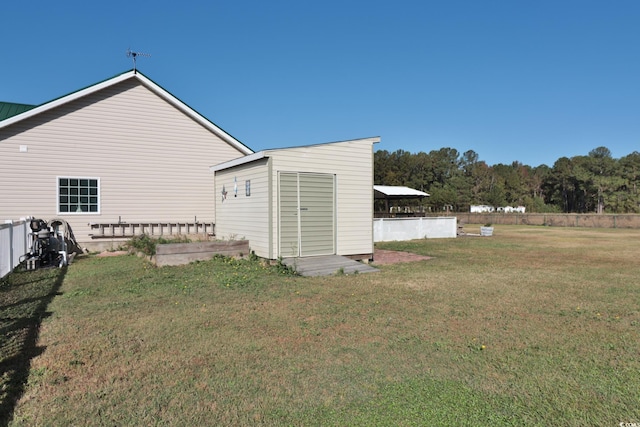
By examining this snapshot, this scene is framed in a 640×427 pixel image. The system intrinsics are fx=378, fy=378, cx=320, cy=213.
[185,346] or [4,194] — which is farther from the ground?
[4,194]

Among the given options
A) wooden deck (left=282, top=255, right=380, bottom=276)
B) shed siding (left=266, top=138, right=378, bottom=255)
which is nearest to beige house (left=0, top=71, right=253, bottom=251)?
shed siding (left=266, top=138, right=378, bottom=255)

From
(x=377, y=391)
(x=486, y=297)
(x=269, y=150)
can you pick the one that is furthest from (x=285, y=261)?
(x=377, y=391)

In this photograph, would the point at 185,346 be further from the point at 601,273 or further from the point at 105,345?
the point at 601,273

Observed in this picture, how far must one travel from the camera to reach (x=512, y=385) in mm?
3191

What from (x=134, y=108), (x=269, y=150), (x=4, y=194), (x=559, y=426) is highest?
(x=134, y=108)

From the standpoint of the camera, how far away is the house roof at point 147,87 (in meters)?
11.9

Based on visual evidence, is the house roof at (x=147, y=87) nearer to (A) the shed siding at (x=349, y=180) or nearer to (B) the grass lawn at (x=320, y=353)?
(A) the shed siding at (x=349, y=180)

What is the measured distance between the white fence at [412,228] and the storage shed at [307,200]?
7.46 m

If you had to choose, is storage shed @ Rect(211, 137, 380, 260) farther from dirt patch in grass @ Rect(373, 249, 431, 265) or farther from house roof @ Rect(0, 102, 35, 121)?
house roof @ Rect(0, 102, 35, 121)

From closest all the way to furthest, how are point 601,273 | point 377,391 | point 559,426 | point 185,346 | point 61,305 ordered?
1. point 559,426
2. point 377,391
3. point 185,346
4. point 61,305
5. point 601,273

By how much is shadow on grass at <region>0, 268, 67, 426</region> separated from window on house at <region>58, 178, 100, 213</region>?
4374 millimetres

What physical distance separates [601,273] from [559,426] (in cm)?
785

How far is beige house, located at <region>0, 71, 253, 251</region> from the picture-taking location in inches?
477

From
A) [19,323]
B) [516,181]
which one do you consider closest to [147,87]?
[19,323]
